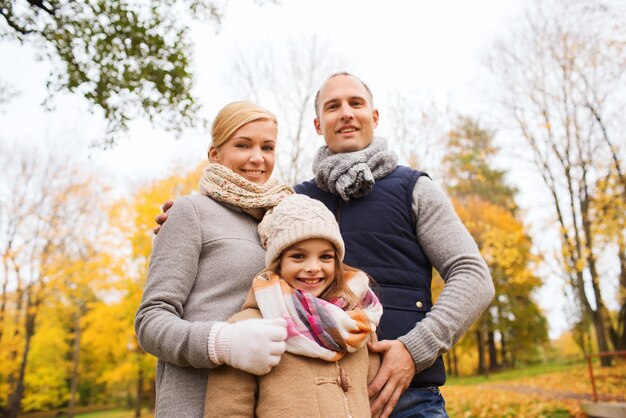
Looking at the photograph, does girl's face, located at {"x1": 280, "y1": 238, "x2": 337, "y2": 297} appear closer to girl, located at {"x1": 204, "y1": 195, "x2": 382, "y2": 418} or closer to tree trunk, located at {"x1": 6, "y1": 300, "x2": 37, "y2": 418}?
girl, located at {"x1": 204, "y1": 195, "x2": 382, "y2": 418}

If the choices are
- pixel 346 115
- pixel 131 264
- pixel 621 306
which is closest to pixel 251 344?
pixel 346 115

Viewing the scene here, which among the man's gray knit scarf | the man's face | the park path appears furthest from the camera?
the park path

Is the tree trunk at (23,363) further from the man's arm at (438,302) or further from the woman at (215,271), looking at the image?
the man's arm at (438,302)

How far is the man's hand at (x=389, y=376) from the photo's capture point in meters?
1.85

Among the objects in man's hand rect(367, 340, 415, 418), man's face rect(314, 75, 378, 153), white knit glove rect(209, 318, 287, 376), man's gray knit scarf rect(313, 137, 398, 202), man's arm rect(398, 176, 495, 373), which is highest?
man's face rect(314, 75, 378, 153)

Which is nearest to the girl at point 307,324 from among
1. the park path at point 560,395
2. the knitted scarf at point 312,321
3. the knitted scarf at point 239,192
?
the knitted scarf at point 312,321

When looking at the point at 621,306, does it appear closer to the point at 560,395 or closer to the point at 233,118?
the point at 560,395

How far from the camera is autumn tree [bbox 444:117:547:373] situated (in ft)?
43.9

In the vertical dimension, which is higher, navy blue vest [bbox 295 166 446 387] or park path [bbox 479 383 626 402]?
navy blue vest [bbox 295 166 446 387]

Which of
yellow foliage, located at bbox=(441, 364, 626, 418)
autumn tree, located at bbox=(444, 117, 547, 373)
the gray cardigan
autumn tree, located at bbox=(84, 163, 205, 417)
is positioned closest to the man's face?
the gray cardigan

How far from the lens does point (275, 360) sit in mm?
1564

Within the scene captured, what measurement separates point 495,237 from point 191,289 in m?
12.5

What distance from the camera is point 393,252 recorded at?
226cm

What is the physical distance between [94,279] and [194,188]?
4.85m
